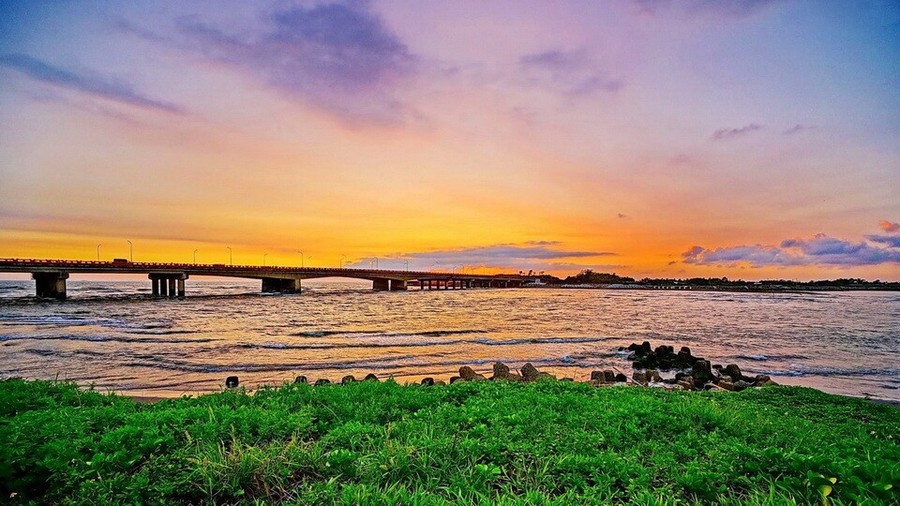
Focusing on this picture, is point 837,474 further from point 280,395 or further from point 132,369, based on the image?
point 132,369

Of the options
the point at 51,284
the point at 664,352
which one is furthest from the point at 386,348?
the point at 51,284

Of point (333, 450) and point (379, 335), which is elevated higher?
point (333, 450)

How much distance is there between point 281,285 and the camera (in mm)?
96312

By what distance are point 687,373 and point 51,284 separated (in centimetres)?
7993

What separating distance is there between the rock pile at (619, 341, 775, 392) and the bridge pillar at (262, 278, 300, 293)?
3239 inches

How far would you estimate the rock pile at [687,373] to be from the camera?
1524cm

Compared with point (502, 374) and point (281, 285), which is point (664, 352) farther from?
point (281, 285)

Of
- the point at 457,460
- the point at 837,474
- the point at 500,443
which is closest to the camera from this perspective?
the point at 837,474

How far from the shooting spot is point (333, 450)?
4559 mm

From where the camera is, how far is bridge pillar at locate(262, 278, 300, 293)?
9362 cm

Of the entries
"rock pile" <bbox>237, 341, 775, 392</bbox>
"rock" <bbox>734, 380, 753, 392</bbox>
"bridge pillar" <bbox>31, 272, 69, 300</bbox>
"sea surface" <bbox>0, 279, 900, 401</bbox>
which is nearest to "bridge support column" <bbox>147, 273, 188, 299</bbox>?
"bridge pillar" <bbox>31, 272, 69, 300</bbox>

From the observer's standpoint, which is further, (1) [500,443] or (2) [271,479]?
(1) [500,443]

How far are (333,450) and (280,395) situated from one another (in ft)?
9.87

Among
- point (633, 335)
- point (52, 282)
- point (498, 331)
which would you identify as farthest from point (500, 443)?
point (52, 282)
